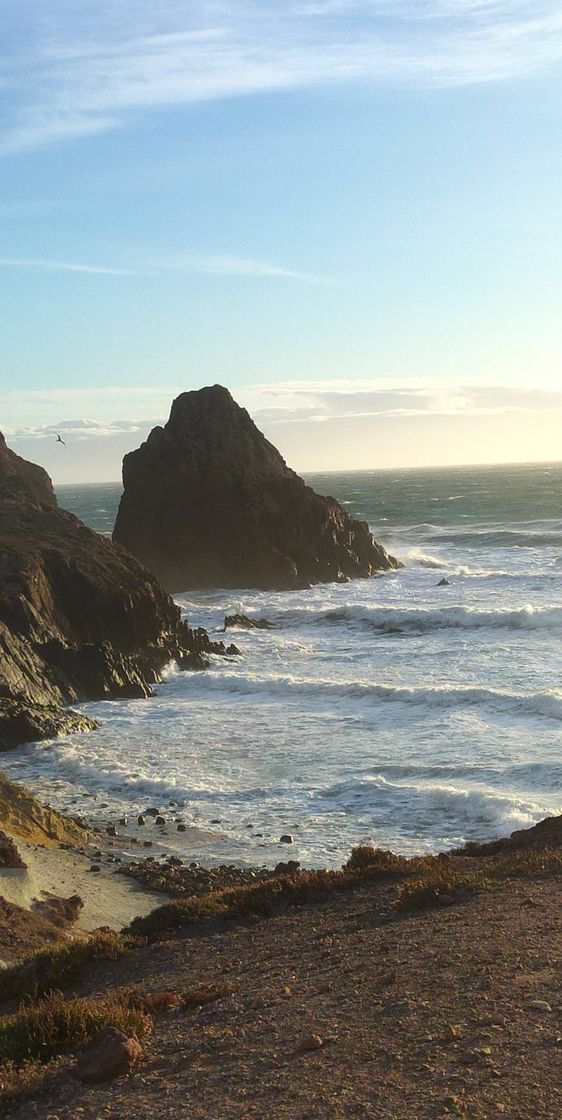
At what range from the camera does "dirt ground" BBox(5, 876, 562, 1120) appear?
6953 millimetres

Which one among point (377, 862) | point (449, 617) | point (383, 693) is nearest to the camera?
point (377, 862)

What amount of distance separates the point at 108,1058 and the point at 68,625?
26.7 metres

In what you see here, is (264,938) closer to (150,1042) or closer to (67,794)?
(150,1042)

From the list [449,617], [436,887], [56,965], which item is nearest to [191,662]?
[449,617]

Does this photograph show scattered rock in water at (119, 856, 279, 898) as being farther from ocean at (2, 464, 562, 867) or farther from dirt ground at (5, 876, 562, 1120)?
dirt ground at (5, 876, 562, 1120)

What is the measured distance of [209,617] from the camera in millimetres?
46781

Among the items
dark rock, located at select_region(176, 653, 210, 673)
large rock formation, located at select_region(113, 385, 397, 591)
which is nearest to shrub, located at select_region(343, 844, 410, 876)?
dark rock, located at select_region(176, 653, 210, 673)

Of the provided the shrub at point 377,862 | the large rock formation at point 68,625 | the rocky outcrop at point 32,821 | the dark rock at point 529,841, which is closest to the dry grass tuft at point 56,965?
the shrub at point 377,862

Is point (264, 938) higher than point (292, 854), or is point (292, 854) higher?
point (264, 938)

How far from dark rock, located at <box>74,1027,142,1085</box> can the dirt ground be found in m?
0.12

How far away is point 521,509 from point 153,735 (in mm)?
90462

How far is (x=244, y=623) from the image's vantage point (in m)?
44.7

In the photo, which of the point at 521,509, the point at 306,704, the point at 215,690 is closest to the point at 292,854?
the point at 306,704

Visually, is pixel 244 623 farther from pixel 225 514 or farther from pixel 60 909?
pixel 60 909
